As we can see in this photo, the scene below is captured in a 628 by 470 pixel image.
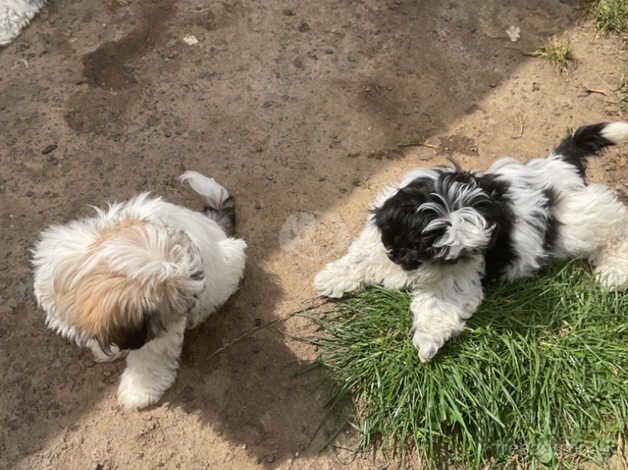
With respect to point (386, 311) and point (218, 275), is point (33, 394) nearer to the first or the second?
point (218, 275)

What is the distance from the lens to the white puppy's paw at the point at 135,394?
331 centimetres

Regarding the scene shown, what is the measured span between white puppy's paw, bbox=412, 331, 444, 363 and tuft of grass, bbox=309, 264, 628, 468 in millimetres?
113

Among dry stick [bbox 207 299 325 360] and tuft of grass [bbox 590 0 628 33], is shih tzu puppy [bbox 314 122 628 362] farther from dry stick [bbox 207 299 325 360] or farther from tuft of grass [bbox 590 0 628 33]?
tuft of grass [bbox 590 0 628 33]

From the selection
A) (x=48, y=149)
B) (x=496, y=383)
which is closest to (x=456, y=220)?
(x=496, y=383)

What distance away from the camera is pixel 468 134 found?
15.0 feet

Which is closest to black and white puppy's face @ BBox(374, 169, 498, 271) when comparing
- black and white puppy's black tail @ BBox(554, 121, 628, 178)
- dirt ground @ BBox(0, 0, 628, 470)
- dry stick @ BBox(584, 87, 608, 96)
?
black and white puppy's black tail @ BBox(554, 121, 628, 178)

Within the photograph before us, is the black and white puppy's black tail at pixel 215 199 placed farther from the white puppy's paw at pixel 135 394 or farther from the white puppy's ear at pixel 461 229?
the white puppy's ear at pixel 461 229

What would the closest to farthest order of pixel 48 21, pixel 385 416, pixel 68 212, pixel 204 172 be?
pixel 385 416
pixel 68 212
pixel 204 172
pixel 48 21

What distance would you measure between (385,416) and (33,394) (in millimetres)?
2200

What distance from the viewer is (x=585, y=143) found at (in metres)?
3.53

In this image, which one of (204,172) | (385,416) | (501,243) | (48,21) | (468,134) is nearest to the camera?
(501,243)

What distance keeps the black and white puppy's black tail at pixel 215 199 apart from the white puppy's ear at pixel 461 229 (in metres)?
1.63

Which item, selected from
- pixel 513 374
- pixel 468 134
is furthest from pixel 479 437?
pixel 468 134

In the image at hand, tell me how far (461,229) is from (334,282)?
1227 mm
